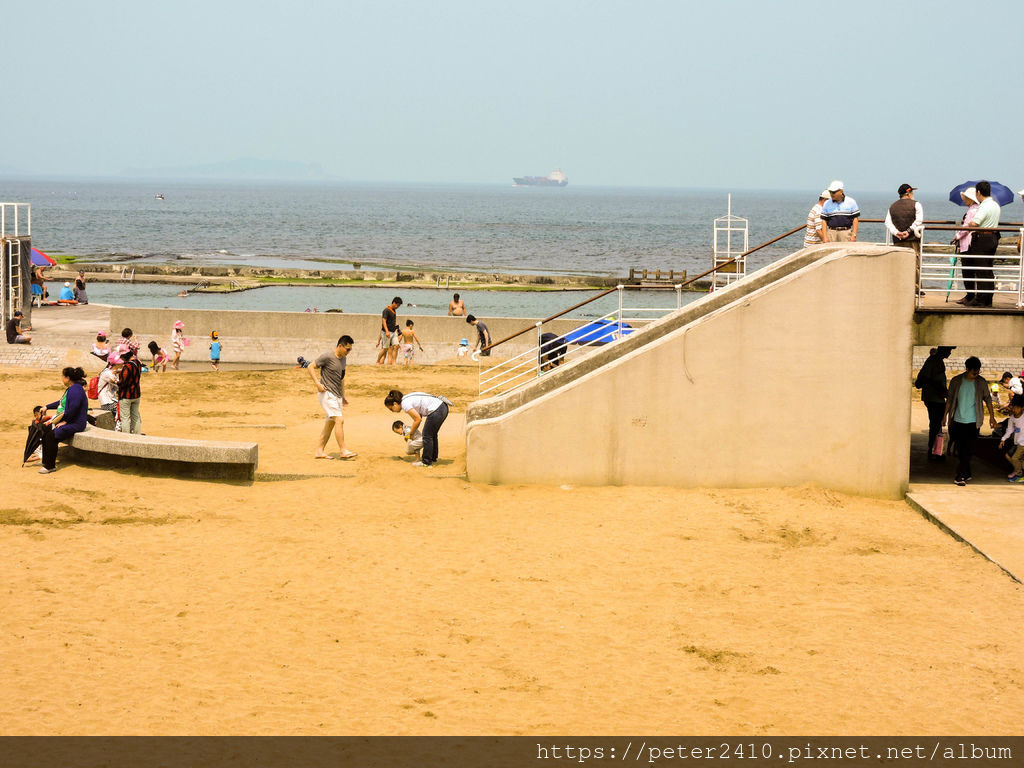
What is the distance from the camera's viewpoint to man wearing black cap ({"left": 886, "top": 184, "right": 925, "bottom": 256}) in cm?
1397

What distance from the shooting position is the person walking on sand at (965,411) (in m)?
14.1

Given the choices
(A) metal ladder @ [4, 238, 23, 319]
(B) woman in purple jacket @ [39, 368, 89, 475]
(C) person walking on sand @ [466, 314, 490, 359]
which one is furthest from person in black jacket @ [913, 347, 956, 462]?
(A) metal ladder @ [4, 238, 23, 319]

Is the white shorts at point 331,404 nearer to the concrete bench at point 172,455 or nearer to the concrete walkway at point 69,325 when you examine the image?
the concrete bench at point 172,455

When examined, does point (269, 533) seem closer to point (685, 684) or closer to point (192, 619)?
point (192, 619)

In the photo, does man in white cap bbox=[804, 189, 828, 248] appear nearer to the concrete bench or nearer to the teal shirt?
the teal shirt

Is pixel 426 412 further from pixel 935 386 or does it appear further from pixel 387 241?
pixel 387 241

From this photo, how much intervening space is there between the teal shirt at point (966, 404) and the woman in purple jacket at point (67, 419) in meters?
11.7

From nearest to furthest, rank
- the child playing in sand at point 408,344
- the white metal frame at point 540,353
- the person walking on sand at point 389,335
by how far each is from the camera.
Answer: the white metal frame at point 540,353 → the person walking on sand at point 389,335 → the child playing in sand at point 408,344

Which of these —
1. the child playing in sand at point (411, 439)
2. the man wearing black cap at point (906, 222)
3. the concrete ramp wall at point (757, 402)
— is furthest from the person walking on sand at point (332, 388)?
the man wearing black cap at point (906, 222)

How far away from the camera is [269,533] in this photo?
11891 millimetres

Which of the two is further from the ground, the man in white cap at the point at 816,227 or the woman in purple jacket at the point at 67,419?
the man in white cap at the point at 816,227

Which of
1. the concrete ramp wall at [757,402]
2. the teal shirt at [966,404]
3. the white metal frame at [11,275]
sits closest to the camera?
the concrete ramp wall at [757,402]

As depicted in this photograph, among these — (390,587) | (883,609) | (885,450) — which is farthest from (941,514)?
(390,587)

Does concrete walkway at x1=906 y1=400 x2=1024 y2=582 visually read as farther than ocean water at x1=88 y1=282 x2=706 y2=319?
No
